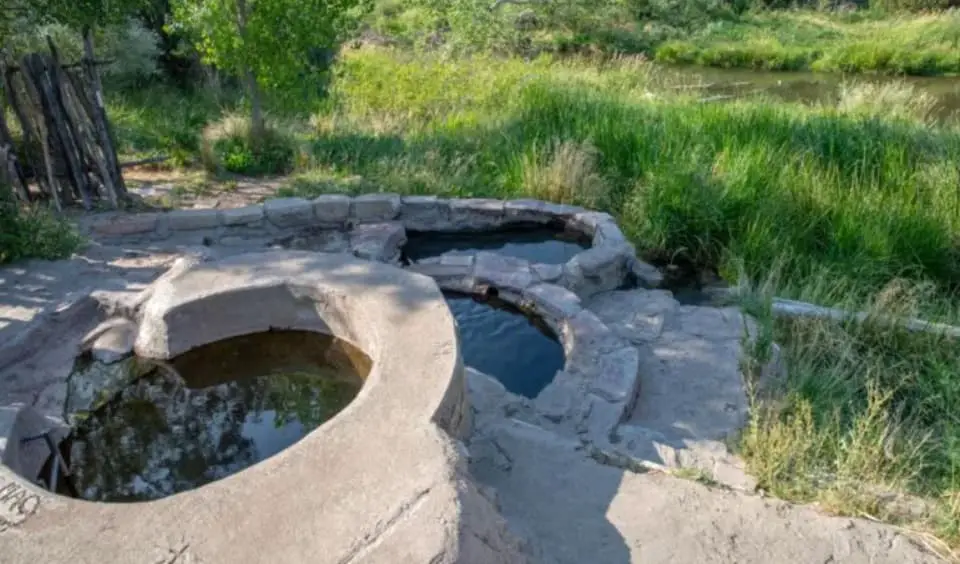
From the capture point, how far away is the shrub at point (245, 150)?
7223mm

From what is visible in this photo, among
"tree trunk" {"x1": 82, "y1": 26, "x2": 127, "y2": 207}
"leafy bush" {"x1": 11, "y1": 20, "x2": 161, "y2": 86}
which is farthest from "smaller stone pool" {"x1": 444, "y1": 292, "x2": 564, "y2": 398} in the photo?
Result: "leafy bush" {"x1": 11, "y1": 20, "x2": 161, "y2": 86}

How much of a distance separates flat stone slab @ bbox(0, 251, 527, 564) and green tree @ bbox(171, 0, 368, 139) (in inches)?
184

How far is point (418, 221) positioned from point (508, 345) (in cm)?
192

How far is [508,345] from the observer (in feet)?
15.3

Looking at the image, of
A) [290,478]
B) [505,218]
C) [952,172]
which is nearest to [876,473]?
[290,478]

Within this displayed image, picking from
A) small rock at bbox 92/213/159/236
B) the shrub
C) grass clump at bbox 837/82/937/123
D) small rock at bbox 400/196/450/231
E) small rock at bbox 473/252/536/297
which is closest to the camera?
small rock at bbox 473/252/536/297

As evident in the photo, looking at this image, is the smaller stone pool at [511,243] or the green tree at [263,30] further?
the green tree at [263,30]

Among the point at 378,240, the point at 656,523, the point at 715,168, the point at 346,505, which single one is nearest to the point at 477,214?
the point at 378,240

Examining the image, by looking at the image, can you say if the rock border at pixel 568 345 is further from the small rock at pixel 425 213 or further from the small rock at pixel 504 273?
the small rock at pixel 425 213

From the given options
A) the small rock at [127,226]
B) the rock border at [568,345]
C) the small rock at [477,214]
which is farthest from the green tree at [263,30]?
the rock border at [568,345]

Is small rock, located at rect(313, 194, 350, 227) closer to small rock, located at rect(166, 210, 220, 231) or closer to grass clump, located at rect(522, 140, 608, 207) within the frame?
small rock, located at rect(166, 210, 220, 231)

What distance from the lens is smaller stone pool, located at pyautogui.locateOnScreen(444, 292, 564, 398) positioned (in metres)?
4.39

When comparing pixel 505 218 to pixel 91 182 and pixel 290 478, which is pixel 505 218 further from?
pixel 290 478

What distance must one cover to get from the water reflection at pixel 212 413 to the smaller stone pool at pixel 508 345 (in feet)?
2.70
